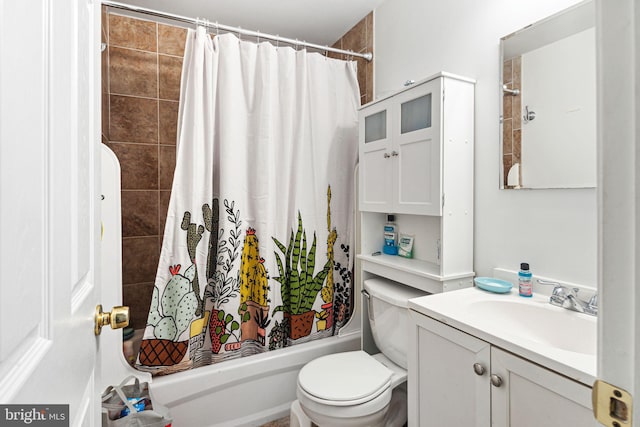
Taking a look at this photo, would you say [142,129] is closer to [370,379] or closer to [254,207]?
[254,207]

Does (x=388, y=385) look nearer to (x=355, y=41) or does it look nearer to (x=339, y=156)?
(x=339, y=156)

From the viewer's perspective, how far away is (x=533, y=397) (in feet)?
2.55

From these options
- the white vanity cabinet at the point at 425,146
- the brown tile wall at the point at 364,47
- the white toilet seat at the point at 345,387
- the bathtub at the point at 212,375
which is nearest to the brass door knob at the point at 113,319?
the bathtub at the point at 212,375

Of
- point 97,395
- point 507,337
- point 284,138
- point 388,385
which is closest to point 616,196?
point 507,337

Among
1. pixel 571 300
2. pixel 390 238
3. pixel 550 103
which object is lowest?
pixel 571 300

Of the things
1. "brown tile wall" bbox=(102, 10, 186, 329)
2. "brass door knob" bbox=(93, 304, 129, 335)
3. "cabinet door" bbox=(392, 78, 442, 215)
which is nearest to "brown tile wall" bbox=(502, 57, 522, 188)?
"cabinet door" bbox=(392, 78, 442, 215)

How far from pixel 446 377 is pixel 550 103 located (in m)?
1.03

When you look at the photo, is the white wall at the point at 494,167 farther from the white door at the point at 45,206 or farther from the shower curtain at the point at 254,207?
the white door at the point at 45,206

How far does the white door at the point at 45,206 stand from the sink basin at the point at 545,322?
3.28 ft

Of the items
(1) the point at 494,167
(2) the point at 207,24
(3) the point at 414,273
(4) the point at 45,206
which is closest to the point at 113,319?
(4) the point at 45,206

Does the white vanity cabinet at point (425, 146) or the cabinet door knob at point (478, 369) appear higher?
the white vanity cabinet at point (425, 146)

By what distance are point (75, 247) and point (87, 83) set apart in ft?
1.01

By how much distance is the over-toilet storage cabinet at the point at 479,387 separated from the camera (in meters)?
0.73

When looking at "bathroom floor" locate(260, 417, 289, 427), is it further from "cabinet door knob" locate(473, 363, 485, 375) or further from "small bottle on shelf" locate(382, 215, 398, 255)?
"cabinet door knob" locate(473, 363, 485, 375)
